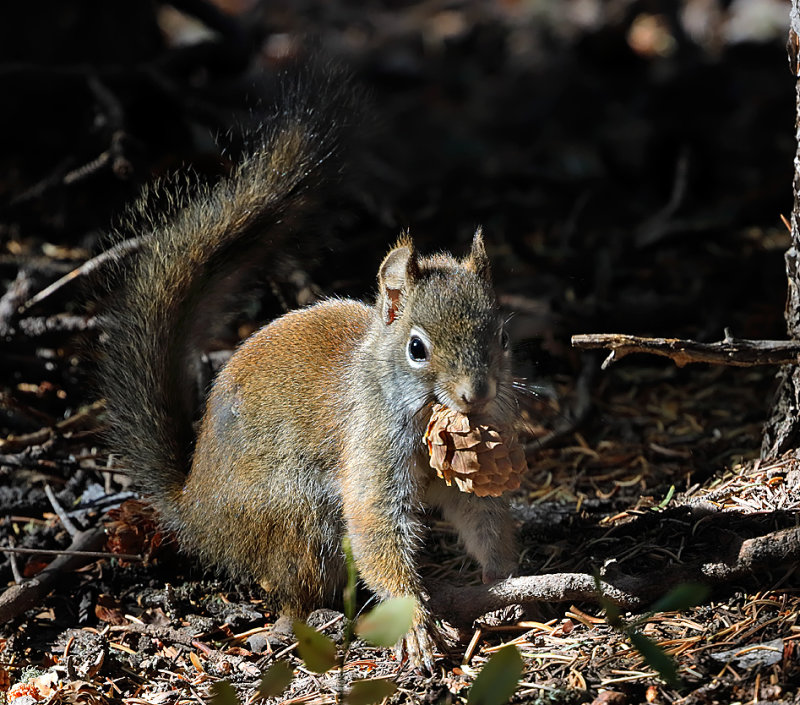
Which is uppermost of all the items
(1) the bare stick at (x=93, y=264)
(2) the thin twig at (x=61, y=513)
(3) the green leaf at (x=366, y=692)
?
(1) the bare stick at (x=93, y=264)

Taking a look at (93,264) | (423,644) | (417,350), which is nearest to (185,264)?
(93,264)

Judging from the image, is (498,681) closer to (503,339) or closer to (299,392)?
(503,339)

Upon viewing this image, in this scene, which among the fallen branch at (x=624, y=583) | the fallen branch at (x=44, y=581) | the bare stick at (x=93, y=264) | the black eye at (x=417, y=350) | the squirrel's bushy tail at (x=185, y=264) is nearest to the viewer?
the fallen branch at (x=624, y=583)

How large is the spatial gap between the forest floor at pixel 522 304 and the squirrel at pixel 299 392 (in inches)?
5.8

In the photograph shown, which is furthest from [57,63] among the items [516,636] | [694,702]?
[694,702]

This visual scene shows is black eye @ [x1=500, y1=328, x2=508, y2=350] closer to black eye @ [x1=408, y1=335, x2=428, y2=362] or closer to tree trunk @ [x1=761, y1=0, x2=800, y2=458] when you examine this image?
black eye @ [x1=408, y1=335, x2=428, y2=362]

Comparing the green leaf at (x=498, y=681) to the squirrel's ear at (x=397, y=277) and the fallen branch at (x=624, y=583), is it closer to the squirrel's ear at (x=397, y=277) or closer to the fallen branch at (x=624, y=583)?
the fallen branch at (x=624, y=583)

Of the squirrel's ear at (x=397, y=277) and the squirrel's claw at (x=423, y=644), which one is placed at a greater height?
the squirrel's ear at (x=397, y=277)

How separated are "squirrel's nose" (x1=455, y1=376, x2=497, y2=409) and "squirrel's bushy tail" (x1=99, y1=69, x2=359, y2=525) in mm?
911

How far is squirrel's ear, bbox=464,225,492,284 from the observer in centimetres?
A: 225

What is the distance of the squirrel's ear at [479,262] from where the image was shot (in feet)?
7.39

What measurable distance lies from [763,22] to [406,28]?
9.24 feet

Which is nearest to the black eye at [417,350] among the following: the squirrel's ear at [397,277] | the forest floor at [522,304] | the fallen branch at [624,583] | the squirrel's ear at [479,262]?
the squirrel's ear at [397,277]

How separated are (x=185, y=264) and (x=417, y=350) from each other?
863 mm
